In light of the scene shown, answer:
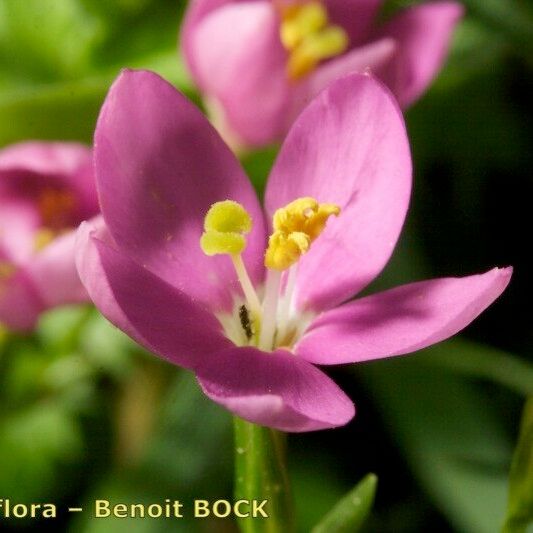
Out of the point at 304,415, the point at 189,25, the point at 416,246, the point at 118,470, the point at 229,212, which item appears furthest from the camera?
the point at 416,246

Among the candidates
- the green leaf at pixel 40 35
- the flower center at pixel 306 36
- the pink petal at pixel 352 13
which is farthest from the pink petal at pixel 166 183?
the green leaf at pixel 40 35

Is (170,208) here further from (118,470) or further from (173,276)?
(118,470)

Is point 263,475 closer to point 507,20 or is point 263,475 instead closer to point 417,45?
point 417,45

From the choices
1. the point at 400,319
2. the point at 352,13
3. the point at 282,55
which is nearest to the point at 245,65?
the point at 282,55

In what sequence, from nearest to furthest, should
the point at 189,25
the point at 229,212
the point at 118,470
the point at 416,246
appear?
1. the point at 229,212
2. the point at 189,25
3. the point at 118,470
4. the point at 416,246

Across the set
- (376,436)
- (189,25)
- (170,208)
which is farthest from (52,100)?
(376,436)

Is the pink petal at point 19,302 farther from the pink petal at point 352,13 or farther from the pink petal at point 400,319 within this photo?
the pink petal at point 352,13

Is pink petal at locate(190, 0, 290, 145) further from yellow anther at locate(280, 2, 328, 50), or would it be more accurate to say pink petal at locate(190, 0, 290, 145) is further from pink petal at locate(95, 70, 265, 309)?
pink petal at locate(95, 70, 265, 309)

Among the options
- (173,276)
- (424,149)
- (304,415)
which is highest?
(424,149)
